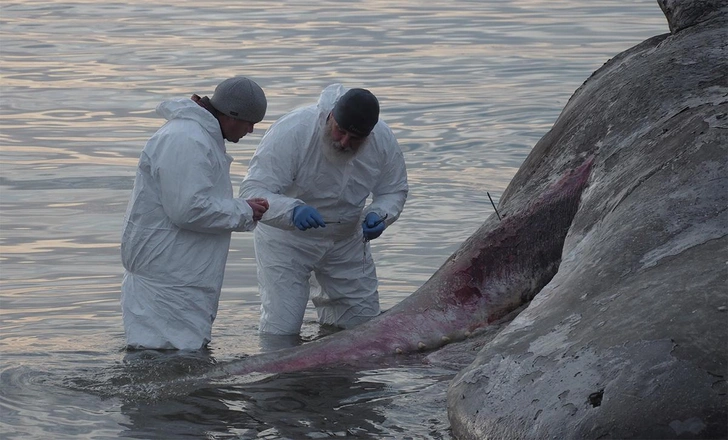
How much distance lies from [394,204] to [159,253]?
6.58 ft

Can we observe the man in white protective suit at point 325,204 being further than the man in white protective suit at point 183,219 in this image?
Yes

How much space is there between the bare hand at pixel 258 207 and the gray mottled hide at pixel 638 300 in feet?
6.51

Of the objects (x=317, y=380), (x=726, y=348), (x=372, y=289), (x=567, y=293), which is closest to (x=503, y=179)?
(x=372, y=289)

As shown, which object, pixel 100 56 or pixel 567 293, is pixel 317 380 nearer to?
pixel 567 293

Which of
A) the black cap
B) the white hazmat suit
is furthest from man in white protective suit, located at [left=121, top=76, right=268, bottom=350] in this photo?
the black cap

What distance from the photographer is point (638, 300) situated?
18.8 feet

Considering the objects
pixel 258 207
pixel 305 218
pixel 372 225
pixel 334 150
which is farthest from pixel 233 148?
pixel 258 207

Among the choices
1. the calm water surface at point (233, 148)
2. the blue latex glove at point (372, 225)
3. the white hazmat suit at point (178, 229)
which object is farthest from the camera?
the blue latex glove at point (372, 225)

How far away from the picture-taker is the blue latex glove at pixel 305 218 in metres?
8.70

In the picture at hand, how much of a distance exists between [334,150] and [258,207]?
0.95 meters

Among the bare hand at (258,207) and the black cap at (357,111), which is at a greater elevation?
the black cap at (357,111)

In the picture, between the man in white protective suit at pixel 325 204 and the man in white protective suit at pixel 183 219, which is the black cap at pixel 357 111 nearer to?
the man in white protective suit at pixel 325 204

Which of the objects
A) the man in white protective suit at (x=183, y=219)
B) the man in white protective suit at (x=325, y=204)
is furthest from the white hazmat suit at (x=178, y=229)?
the man in white protective suit at (x=325, y=204)

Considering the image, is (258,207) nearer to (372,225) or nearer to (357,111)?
(357,111)
